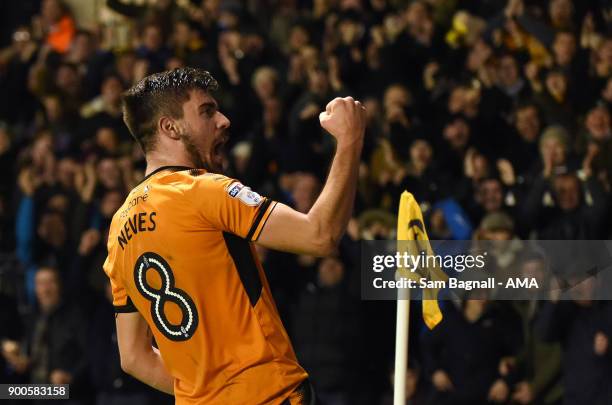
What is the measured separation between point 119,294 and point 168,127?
60 cm

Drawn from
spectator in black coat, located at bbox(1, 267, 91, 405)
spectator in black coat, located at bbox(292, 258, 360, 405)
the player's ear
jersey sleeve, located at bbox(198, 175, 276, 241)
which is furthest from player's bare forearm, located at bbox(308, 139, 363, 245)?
spectator in black coat, located at bbox(1, 267, 91, 405)

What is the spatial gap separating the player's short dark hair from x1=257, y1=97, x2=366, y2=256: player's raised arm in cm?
55

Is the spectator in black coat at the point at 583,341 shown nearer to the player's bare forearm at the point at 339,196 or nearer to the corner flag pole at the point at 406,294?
the corner flag pole at the point at 406,294

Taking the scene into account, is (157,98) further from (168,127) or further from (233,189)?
(233,189)

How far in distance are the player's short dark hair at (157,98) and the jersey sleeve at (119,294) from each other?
0.42 metres

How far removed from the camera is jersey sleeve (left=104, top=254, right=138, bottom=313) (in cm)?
399

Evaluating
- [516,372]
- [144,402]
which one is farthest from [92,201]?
[516,372]

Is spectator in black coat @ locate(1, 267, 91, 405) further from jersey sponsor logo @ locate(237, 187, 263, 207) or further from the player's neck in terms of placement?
jersey sponsor logo @ locate(237, 187, 263, 207)

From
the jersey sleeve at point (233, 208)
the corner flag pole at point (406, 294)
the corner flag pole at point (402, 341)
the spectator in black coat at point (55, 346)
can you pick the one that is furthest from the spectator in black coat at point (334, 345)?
the jersey sleeve at point (233, 208)

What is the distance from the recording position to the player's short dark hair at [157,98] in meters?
3.82

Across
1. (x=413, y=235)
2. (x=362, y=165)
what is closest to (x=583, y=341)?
(x=362, y=165)

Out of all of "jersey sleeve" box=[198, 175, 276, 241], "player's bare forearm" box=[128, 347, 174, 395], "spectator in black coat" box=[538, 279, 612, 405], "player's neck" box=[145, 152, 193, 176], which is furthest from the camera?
"spectator in black coat" box=[538, 279, 612, 405]

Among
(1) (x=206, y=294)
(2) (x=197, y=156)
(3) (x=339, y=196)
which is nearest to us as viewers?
(3) (x=339, y=196)

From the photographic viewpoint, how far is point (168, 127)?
3.82m
